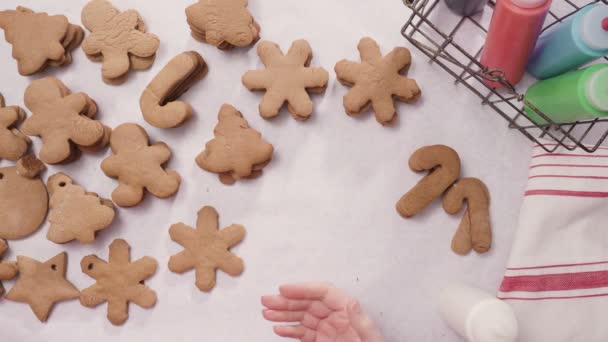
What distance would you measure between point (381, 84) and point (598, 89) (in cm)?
29

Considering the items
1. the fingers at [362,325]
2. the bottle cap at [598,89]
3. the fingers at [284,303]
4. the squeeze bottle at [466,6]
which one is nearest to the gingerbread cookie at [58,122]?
the fingers at [284,303]

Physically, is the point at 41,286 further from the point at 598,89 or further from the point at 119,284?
the point at 598,89

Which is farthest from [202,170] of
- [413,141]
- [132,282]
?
[413,141]

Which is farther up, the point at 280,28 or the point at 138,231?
the point at 280,28

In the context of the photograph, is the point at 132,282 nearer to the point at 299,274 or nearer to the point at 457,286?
the point at 299,274

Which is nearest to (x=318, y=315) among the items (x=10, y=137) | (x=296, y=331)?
(x=296, y=331)

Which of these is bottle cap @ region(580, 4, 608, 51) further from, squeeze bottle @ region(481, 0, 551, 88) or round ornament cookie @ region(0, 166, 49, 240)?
round ornament cookie @ region(0, 166, 49, 240)

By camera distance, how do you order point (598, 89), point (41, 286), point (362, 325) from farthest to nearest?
point (41, 286), point (362, 325), point (598, 89)

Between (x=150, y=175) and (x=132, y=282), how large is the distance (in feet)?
0.54

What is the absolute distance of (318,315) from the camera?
768 mm

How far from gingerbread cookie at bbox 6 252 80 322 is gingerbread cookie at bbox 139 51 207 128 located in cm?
27

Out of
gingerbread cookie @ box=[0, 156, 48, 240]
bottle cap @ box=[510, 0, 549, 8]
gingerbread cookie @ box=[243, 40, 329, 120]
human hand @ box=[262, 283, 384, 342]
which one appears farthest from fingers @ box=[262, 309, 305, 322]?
bottle cap @ box=[510, 0, 549, 8]

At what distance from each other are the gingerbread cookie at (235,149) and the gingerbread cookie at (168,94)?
62 millimetres

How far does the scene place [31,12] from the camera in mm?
863
